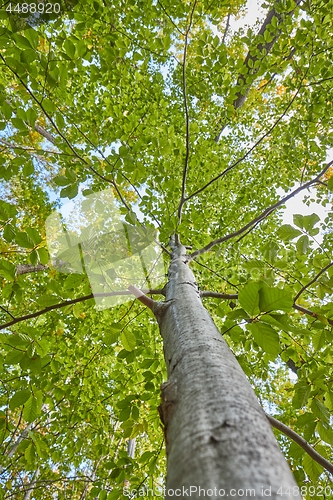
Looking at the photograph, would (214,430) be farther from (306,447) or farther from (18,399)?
(18,399)

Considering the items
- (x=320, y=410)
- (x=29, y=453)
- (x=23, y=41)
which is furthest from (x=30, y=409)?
(x=23, y=41)

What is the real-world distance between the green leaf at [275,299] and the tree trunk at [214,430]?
0.18m

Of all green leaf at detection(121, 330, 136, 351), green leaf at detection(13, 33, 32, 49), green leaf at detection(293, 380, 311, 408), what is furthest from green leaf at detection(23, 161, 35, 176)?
green leaf at detection(293, 380, 311, 408)

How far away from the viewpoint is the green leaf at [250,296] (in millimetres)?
771

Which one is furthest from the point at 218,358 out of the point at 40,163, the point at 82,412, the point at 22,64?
the point at 40,163

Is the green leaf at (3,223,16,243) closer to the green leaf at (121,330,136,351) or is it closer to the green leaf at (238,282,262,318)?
the green leaf at (121,330,136,351)

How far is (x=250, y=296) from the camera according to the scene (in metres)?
0.78

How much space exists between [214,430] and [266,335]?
0.45 m

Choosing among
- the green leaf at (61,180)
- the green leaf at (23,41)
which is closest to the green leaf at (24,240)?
the green leaf at (61,180)

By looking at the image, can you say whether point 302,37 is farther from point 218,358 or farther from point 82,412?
point 82,412

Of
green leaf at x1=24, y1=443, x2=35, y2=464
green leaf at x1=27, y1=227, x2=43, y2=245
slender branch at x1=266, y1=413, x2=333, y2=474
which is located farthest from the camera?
green leaf at x1=24, y1=443, x2=35, y2=464

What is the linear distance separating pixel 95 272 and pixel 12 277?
41 cm

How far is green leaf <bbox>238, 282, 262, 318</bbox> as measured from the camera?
0.77 metres

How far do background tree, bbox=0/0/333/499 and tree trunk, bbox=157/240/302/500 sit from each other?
0.71ft
